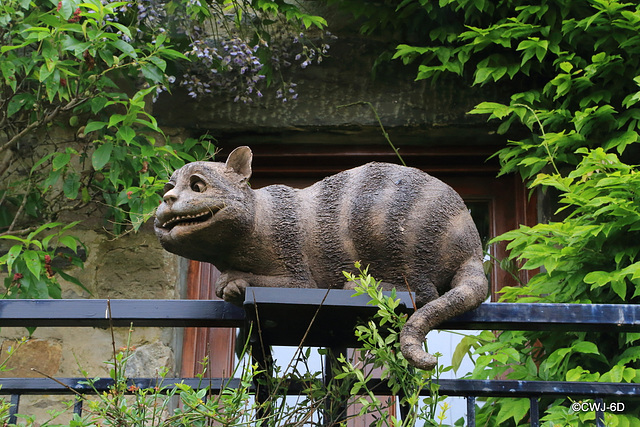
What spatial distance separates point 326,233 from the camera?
5.77ft

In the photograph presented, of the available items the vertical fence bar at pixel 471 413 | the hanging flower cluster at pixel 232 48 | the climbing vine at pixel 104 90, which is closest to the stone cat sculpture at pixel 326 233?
the vertical fence bar at pixel 471 413

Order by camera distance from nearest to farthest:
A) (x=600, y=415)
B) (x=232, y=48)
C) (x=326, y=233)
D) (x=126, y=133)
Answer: (x=600, y=415), (x=326, y=233), (x=126, y=133), (x=232, y=48)

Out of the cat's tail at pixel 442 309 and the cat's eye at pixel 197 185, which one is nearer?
the cat's tail at pixel 442 309

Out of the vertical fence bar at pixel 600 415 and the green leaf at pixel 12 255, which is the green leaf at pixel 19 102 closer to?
the green leaf at pixel 12 255

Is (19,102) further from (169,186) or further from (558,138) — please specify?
(558,138)

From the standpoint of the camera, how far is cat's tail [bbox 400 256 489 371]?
152cm

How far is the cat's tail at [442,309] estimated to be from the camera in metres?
1.52

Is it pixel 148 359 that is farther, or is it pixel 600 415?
pixel 148 359

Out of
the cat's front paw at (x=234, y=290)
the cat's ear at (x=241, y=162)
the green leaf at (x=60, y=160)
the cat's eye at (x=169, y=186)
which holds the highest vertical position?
the green leaf at (x=60, y=160)

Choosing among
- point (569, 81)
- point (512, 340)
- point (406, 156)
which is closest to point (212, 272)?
point (406, 156)

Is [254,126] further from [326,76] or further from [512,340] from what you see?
[512,340]

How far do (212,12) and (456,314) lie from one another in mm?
2231

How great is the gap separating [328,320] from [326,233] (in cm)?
18

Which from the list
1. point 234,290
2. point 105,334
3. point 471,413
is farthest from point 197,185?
point 105,334
